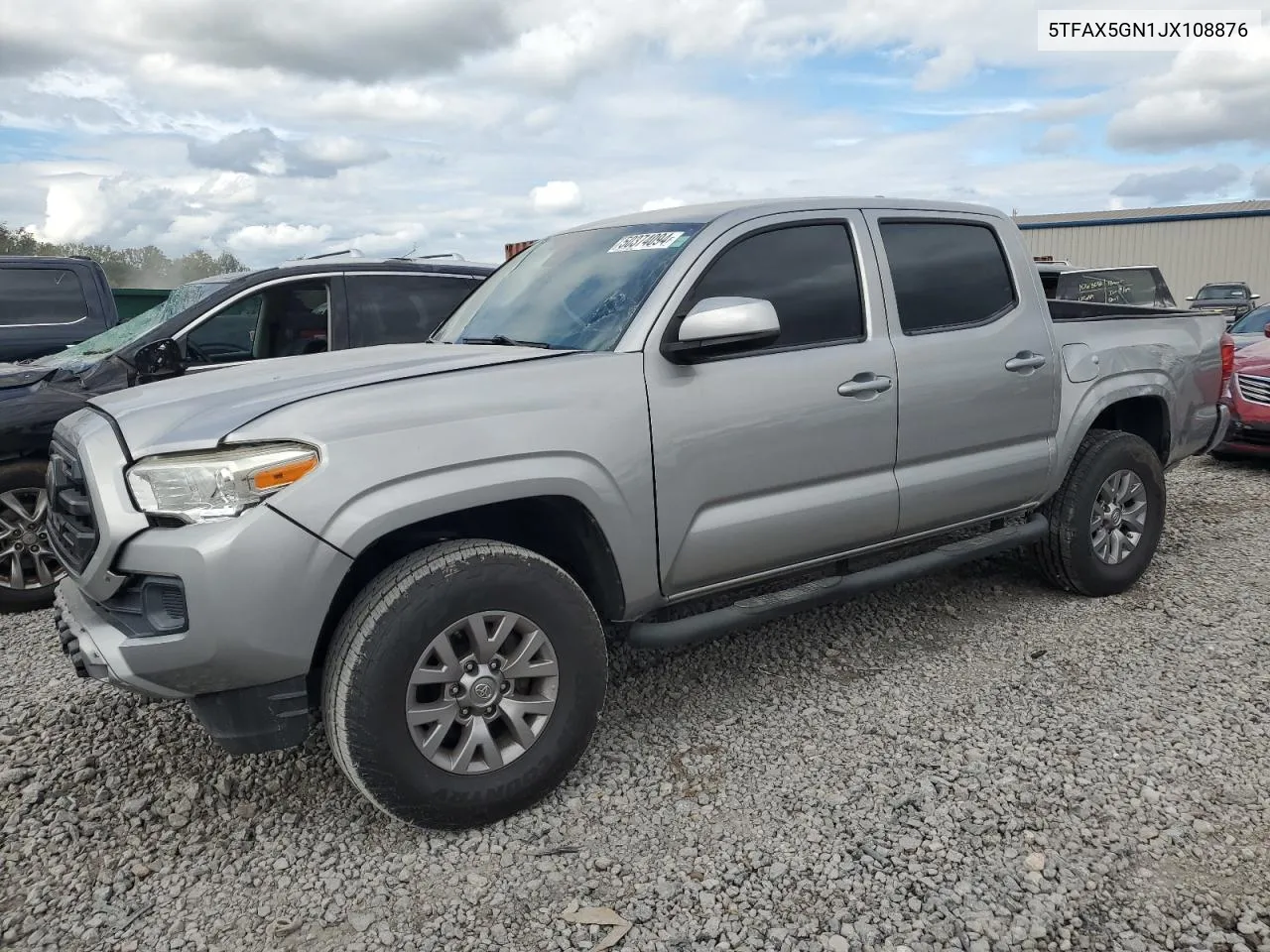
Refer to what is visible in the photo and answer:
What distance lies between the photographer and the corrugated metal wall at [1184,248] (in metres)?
30.0

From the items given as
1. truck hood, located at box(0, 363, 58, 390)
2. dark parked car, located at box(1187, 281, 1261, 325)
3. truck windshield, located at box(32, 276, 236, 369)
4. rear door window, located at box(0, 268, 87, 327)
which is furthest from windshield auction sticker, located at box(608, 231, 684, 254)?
dark parked car, located at box(1187, 281, 1261, 325)

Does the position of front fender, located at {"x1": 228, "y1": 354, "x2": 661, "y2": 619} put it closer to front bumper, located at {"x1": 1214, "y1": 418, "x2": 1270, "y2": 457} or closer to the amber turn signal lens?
the amber turn signal lens

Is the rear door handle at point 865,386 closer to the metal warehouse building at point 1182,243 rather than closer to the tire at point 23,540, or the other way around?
the tire at point 23,540

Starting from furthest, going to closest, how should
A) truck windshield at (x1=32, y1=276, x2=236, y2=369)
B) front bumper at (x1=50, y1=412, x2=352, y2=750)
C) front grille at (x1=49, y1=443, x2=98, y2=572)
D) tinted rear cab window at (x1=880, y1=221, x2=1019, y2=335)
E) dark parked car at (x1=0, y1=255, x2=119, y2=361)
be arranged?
dark parked car at (x1=0, y1=255, x2=119, y2=361) → truck windshield at (x1=32, y1=276, x2=236, y2=369) → tinted rear cab window at (x1=880, y1=221, x2=1019, y2=335) → front grille at (x1=49, y1=443, x2=98, y2=572) → front bumper at (x1=50, y1=412, x2=352, y2=750)

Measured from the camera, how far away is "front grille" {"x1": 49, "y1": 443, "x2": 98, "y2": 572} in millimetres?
2570

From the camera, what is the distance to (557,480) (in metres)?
2.75

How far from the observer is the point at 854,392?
3.39m

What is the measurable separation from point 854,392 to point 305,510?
1.94m

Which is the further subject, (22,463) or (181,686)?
(22,463)

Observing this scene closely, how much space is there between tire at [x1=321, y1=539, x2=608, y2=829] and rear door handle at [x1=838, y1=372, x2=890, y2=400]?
4.12ft

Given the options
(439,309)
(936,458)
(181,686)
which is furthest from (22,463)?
(936,458)

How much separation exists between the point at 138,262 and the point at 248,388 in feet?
66.1

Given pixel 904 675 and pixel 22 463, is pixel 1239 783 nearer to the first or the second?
pixel 904 675

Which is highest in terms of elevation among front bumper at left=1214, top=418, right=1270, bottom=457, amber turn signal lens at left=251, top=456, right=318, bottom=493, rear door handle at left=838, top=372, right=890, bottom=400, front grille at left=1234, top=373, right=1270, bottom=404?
amber turn signal lens at left=251, top=456, right=318, bottom=493
